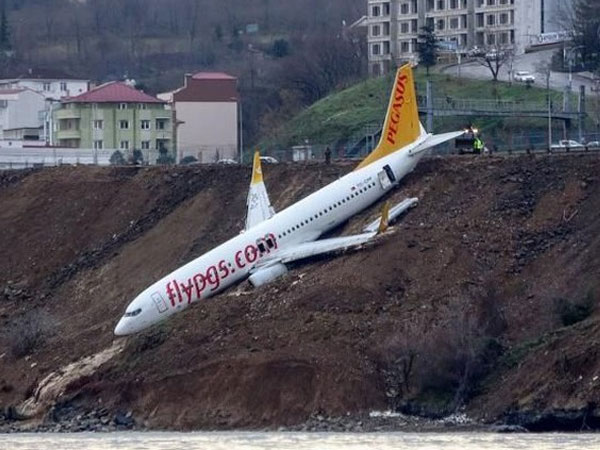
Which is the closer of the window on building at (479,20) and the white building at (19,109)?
the window on building at (479,20)

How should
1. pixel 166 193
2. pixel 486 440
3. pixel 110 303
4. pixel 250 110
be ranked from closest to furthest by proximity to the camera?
pixel 486 440
pixel 110 303
pixel 166 193
pixel 250 110

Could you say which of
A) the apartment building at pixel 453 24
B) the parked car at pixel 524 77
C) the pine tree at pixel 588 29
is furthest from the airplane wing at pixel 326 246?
the apartment building at pixel 453 24

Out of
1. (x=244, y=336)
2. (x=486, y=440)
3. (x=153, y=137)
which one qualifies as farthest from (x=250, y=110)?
(x=486, y=440)

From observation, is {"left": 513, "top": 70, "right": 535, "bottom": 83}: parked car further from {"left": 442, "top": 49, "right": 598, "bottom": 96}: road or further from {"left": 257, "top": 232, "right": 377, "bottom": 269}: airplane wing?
{"left": 257, "top": 232, "right": 377, "bottom": 269}: airplane wing

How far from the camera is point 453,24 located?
187500 millimetres

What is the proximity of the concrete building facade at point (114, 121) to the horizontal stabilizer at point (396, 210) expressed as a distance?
76858 mm

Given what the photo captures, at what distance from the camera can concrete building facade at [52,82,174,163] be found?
176 metres

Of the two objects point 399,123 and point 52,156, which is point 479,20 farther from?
point 399,123

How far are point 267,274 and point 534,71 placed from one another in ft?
241

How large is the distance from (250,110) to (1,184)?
241 feet

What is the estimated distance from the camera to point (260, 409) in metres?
85.5

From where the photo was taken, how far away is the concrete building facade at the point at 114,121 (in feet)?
579

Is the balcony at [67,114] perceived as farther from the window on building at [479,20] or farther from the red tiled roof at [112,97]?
the window on building at [479,20]

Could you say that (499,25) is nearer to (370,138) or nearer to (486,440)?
(370,138)
